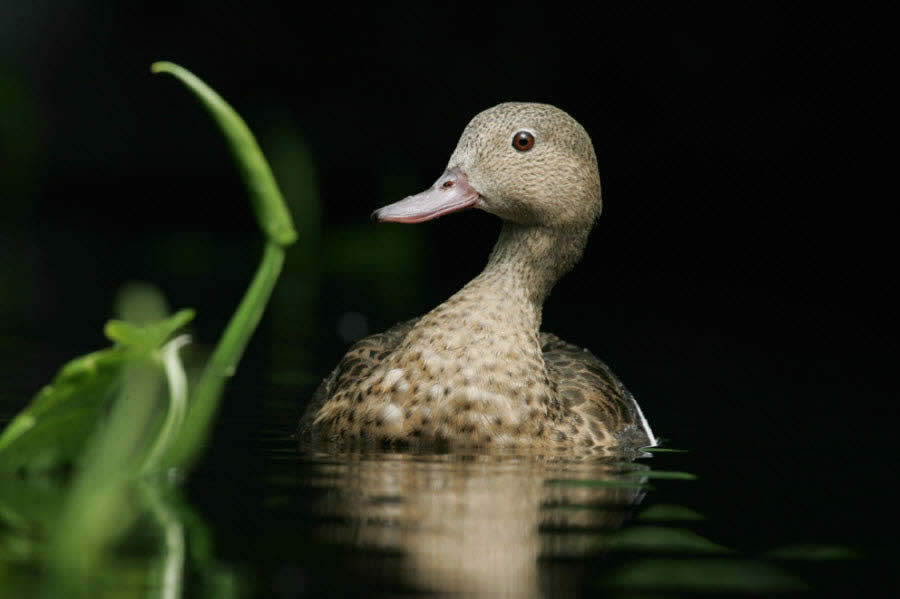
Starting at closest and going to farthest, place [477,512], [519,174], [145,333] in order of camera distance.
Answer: [145,333] → [477,512] → [519,174]

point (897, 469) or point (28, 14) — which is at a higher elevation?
point (28, 14)

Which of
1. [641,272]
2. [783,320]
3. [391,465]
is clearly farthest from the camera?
[641,272]

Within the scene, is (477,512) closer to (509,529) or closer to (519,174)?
(509,529)

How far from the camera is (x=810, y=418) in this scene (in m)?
7.28

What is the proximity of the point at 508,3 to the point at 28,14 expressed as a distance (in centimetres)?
581

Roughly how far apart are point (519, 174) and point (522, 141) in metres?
0.14

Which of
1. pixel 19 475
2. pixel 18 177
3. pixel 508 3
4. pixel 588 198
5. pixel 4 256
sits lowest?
pixel 19 475

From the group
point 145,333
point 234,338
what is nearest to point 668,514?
point 234,338

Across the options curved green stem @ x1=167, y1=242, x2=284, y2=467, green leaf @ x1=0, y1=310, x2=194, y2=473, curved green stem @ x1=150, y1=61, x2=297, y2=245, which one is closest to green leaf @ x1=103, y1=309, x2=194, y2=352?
green leaf @ x1=0, y1=310, x2=194, y2=473

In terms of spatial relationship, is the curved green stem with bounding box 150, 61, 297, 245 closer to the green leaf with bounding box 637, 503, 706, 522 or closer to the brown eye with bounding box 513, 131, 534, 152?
the green leaf with bounding box 637, 503, 706, 522

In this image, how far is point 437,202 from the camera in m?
6.27

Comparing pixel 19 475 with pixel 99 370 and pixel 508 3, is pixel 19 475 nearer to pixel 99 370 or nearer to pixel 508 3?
pixel 99 370

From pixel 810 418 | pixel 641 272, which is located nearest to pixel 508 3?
pixel 641 272

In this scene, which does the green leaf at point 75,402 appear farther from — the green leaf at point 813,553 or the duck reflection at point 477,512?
the green leaf at point 813,553
